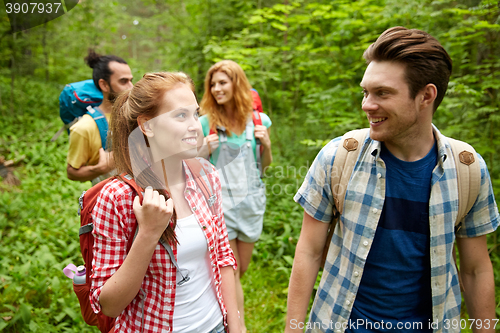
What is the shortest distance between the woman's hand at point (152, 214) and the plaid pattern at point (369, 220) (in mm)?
751

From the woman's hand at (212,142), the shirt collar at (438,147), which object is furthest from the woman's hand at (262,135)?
the shirt collar at (438,147)

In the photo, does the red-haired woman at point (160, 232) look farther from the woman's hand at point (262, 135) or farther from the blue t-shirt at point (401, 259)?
the woman's hand at point (262, 135)

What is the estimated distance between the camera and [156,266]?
1.53 meters

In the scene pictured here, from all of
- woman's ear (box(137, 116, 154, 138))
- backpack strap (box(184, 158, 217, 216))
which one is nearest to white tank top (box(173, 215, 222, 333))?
backpack strap (box(184, 158, 217, 216))

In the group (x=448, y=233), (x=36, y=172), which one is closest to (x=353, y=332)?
(x=448, y=233)

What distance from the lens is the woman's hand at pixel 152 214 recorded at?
138 centimetres

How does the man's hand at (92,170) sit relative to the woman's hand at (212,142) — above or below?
below

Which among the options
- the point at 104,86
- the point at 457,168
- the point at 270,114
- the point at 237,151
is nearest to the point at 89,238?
the point at 457,168

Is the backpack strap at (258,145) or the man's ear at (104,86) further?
the backpack strap at (258,145)

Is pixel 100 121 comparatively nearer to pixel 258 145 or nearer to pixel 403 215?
pixel 258 145

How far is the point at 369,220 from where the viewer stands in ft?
5.44

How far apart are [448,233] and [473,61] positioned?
4934mm

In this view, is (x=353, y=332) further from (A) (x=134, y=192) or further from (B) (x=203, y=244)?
(A) (x=134, y=192)

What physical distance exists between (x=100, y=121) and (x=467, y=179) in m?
2.94
